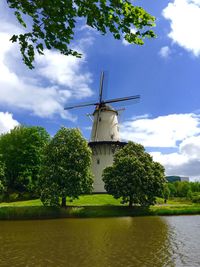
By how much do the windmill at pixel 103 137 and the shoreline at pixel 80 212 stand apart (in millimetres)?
17558

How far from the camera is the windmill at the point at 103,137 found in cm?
6391

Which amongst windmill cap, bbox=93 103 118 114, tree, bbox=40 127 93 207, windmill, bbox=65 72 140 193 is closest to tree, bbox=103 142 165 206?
tree, bbox=40 127 93 207

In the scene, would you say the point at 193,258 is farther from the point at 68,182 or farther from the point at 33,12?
the point at 68,182

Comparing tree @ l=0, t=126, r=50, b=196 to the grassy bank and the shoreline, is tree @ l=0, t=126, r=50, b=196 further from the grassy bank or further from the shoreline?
the shoreline

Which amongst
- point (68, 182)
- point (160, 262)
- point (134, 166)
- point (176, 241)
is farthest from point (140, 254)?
point (134, 166)

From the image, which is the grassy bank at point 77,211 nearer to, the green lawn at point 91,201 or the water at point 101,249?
the green lawn at point 91,201

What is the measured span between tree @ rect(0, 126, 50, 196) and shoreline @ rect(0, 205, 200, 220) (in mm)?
17828

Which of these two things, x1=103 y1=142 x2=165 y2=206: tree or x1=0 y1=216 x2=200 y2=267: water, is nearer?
x1=0 y1=216 x2=200 y2=267: water

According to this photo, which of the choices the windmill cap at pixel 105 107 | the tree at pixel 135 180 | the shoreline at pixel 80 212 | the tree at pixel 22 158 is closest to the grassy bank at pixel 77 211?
the shoreline at pixel 80 212

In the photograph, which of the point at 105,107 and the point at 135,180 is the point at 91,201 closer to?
the point at 135,180

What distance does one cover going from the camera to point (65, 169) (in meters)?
43.3

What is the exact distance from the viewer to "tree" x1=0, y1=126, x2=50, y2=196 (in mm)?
59469

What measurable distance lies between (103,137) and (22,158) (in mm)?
17169

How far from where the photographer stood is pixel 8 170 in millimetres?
61125
